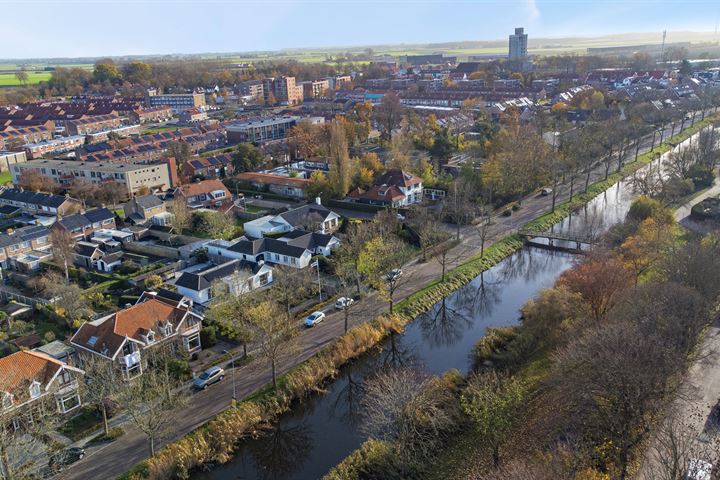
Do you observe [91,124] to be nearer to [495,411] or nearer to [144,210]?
[144,210]

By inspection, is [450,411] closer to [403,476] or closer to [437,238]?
[403,476]

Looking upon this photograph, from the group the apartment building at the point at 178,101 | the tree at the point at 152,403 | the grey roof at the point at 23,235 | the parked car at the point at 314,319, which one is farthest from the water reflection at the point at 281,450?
the apartment building at the point at 178,101

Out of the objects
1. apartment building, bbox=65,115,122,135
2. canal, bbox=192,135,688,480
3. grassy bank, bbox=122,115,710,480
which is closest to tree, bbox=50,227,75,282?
grassy bank, bbox=122,115,710,480

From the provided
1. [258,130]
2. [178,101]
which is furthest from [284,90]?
[258,130]

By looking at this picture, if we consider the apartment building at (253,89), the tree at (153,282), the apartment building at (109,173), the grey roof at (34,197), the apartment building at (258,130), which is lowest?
the tree at (153,282)

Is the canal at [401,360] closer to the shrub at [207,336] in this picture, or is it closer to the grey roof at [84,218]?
the shrub at [207,336]

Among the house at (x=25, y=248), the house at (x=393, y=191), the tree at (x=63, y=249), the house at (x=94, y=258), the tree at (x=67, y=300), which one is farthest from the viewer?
the house at (x=393, y=191)

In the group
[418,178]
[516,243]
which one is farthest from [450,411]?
[418,178]
